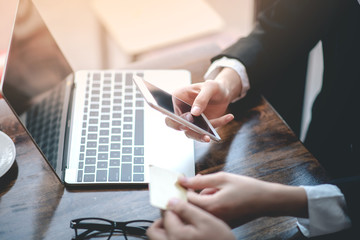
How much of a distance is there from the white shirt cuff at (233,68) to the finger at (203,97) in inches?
5.0

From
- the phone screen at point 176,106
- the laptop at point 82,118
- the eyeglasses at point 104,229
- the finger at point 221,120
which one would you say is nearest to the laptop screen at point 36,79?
the laptop at point 82,118

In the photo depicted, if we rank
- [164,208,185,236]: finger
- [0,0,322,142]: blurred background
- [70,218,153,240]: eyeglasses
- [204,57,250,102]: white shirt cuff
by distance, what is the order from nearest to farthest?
[164,208,185,236]: finger → [70,218,153,240]: eyeglasses → [204,57,250,102]: white shirt cuff → [0,0,322,142]: blurred background

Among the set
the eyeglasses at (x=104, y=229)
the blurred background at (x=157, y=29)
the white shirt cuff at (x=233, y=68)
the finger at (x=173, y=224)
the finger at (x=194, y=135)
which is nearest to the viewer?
the finger at (x=173, y=224)

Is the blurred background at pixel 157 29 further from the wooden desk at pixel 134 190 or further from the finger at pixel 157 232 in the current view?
→ the finger at pixel 157 232

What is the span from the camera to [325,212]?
64 cm

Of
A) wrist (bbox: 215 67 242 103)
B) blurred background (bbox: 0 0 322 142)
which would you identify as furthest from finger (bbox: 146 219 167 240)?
blurred background (bbox: 0 0 322 142)

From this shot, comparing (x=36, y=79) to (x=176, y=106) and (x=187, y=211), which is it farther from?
(x=187, y=211)

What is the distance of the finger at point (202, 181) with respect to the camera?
594 mm

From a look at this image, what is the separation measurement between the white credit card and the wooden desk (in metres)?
0.12

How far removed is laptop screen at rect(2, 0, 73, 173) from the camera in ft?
2.26

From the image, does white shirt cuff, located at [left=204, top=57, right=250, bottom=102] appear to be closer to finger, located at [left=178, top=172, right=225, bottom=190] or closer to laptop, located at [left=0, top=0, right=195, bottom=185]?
laptop, located at [left=0, top=0, right=195, bottom=185]

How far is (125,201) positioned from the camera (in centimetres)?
71

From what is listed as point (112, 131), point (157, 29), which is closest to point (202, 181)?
point (112, 131)

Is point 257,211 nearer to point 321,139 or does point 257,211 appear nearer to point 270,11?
point 321,139
